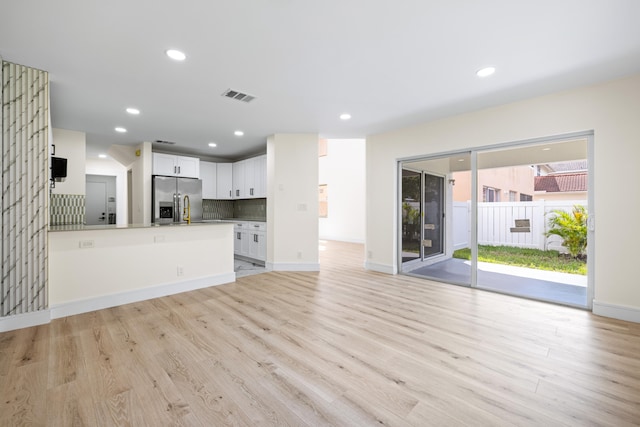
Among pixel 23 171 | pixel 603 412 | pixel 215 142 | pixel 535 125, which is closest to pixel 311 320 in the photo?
pixel 603 412

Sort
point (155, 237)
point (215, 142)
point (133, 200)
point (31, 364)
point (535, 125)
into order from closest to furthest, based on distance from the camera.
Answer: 1. point (31, 364)
2. point (535, 125)
3. point (155, 237)
4. point (215, 142)
5. point (133, 200)

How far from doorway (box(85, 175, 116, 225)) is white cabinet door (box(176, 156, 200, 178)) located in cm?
306

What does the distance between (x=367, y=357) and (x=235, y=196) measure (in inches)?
234

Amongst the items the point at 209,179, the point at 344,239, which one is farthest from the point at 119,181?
the point at 344,239

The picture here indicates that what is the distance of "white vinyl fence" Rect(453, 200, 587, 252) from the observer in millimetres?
5242

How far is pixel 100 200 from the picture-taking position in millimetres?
7875

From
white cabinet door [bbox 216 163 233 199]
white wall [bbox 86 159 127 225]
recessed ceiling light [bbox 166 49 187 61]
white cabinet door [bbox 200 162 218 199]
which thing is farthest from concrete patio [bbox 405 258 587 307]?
white wall [bbox 86 159 127 225]

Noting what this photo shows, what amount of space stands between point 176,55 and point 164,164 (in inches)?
168

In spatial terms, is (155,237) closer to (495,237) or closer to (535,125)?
(535,125)

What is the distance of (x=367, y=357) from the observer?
226 centimetres

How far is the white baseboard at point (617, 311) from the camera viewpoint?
9.78ft

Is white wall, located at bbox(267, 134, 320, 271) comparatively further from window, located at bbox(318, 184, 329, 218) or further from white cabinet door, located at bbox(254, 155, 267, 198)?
window, located at bbox(318, 184, 329, 218)

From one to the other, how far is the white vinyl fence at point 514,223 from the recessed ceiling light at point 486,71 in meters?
3.17

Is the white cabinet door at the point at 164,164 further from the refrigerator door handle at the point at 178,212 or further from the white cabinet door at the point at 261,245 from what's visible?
the white cabinet door at the point at 261,245
